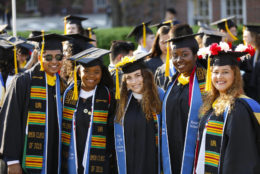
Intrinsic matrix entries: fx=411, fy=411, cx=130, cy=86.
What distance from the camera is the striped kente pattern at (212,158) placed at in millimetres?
3889

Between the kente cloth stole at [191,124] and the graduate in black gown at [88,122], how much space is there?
25.6 inches

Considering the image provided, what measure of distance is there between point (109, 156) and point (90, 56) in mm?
1172

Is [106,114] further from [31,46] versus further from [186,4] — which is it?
[186,4]

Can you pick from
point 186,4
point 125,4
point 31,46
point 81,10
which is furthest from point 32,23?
point 31,46

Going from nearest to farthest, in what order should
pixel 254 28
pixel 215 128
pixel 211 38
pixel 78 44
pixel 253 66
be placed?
pixel 215 128, pixel 78 44, pixel 211 38, pixel 253 66, pixel 254 28

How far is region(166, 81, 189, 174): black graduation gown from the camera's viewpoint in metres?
4.46

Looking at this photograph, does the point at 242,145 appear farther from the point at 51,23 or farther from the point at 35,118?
the point at 51,23

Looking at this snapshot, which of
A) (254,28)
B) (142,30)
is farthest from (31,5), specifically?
(254,28)

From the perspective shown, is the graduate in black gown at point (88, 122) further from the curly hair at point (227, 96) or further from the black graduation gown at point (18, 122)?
the curly hair at point (227, 96)

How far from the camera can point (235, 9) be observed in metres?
17.7

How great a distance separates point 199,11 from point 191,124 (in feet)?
48.6

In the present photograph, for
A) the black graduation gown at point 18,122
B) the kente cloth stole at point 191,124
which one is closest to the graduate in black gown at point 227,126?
the kente cloth stole at point 191,124

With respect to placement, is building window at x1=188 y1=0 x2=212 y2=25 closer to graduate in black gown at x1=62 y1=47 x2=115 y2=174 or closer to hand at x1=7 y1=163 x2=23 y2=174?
graduate in black gown at x1=62 y1=47 x2=115 y2=174

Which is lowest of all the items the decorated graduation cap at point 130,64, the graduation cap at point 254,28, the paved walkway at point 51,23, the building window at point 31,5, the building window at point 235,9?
the decorated graduation cap at point 130,64
